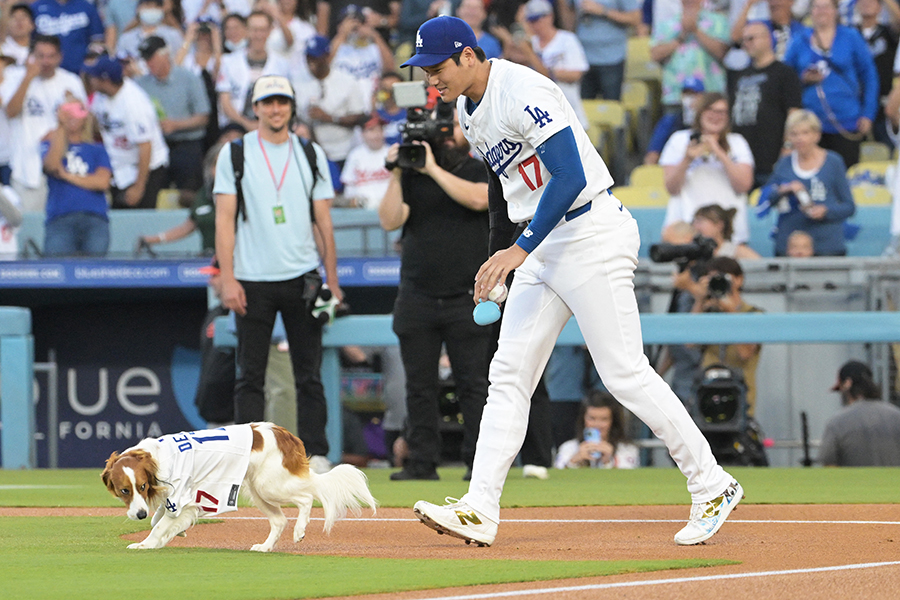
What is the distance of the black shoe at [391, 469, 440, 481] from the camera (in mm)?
7848

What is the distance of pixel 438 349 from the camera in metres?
7.66

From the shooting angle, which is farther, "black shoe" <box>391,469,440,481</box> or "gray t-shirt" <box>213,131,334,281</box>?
"black shoe" <box>391,469,440,481</box>

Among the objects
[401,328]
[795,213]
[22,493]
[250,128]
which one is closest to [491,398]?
[401,328]

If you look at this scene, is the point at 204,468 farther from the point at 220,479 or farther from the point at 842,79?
the point at 842,79

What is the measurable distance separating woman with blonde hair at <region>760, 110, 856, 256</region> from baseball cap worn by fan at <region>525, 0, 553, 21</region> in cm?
376

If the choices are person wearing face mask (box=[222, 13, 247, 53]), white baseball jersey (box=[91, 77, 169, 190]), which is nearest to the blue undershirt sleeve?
white baseball jersey (box=[91, 77, 169, 190])

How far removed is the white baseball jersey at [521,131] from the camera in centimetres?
468

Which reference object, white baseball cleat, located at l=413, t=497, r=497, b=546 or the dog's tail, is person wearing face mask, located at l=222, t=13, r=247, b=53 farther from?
white baseball cleat, located at l=413, t=497, r=497, b=546

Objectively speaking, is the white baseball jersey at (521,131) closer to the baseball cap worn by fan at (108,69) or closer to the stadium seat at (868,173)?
the stadium seat at (868,173)

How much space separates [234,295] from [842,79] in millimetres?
7483

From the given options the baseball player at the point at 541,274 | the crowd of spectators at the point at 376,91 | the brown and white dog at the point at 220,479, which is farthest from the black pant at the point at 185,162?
the baseball player at the point at 541,274

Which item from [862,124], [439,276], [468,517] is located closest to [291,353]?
[439,276]

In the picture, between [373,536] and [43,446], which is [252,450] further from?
[43,446]

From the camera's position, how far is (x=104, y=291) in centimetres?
1185
